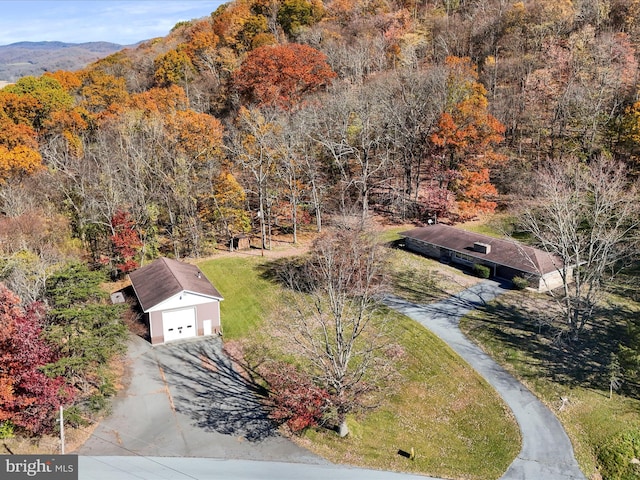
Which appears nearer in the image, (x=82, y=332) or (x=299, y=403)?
(x=299, y=403)

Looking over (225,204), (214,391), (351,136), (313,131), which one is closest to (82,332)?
(214,391)

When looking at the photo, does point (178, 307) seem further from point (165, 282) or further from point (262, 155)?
point (262, 155)

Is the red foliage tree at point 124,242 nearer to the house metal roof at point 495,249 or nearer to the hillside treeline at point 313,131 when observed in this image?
the hillside treeline at point 313,131

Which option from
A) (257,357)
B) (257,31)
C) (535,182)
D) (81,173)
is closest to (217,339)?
(257,357)

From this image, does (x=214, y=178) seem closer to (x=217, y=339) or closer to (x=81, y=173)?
(x=81, y=173)

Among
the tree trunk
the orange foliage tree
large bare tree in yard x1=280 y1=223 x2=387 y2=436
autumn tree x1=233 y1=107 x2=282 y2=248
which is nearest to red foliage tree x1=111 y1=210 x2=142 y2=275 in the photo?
autumn tree x1=233 y1=107 x2=282 y2=248

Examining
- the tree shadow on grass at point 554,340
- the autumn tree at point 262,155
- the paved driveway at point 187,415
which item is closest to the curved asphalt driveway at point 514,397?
the tree shadow on grass at point 554,340
